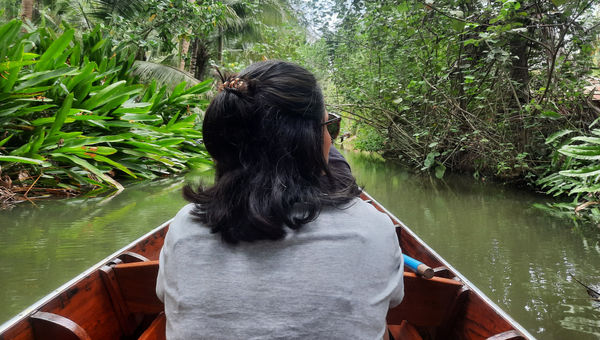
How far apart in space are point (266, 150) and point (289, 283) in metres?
0.25

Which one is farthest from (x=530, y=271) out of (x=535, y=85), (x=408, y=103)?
(x=408, y=103)

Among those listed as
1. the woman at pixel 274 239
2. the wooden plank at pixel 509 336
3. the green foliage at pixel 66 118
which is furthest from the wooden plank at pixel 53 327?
the green foliage at pixel 66 118

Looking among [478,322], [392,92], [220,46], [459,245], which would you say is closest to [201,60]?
[220,46]

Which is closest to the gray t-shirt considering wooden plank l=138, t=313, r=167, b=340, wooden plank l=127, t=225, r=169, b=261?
wooden plank l=138, t=313, r=167, b=340

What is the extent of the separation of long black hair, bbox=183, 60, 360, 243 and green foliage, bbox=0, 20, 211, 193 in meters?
3.02

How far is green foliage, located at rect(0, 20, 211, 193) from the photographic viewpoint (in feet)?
10.9

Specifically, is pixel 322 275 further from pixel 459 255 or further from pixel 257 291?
pixel 459 255

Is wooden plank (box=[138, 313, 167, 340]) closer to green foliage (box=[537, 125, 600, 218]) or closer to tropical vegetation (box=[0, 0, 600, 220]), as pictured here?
tropical vegetation (box=[0, 0, 600, 220])

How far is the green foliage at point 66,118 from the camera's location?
3.31 metres

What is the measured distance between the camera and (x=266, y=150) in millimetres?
753

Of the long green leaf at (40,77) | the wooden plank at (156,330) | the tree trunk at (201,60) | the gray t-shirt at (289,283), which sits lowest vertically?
the wooden plank at (156,330)

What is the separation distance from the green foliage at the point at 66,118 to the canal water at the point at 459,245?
1.23ft

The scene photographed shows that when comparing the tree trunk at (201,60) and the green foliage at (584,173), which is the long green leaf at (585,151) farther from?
the tree trunk at (201,60)

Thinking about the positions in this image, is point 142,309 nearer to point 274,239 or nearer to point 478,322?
point 274,239
